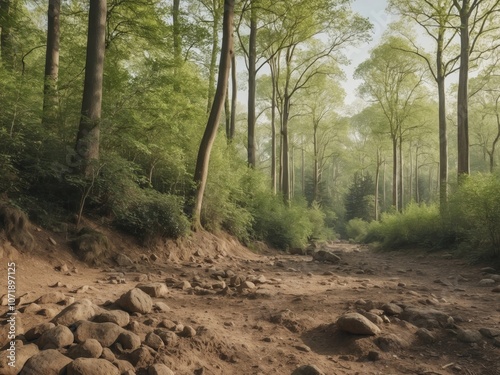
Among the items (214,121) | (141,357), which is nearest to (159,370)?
(141,357)

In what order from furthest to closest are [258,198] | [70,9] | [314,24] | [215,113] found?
[314,24] → [258,198] → [70,9] → [215,113]

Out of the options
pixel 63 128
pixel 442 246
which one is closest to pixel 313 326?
pixel 63 128

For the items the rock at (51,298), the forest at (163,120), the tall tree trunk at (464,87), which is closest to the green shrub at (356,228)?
the forest at (163,120)

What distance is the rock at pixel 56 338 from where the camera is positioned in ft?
8.47

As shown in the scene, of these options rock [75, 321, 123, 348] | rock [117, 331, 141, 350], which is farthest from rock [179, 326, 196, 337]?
rock [75, 321, 123, 348]

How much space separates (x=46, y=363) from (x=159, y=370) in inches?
28.8

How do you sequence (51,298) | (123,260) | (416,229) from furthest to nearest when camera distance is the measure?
(416,229)
(123,260)
(51,298)

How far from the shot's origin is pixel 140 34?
35.2ft

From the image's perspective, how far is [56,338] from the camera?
103 inches

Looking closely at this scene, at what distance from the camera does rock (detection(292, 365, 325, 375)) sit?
257cm

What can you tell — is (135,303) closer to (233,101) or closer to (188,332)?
(188,332)

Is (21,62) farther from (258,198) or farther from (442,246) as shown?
(442,246)

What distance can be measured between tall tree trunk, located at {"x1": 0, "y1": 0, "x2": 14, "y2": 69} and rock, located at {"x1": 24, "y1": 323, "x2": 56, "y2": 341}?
30.3 feet

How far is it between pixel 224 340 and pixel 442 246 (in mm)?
10373
